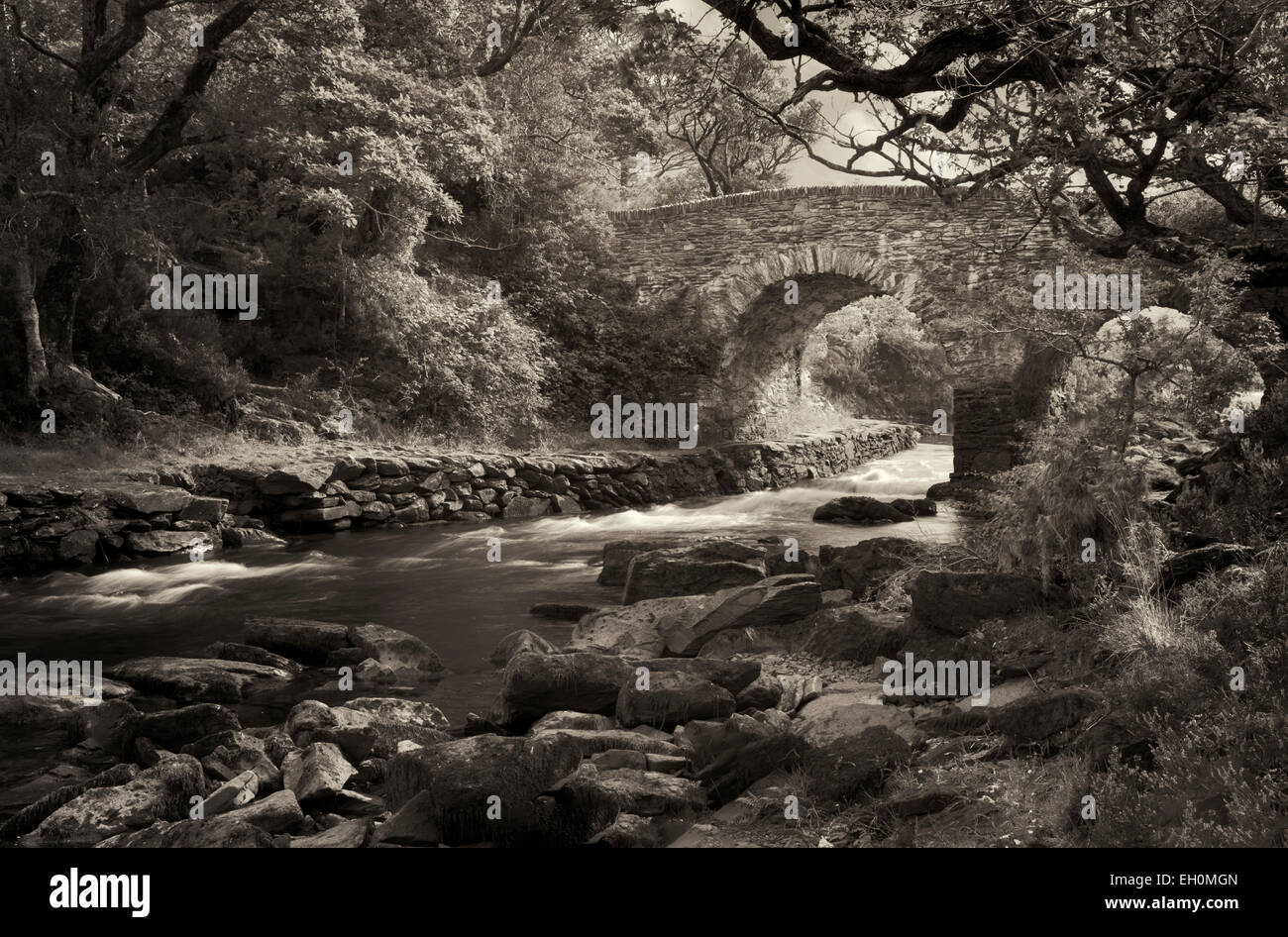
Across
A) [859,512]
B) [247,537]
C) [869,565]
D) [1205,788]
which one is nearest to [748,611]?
[869,565]

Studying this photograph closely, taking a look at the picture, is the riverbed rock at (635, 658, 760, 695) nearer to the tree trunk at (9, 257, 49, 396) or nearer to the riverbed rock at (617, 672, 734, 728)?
the riverbed rock at (617, 672, 734, 728)

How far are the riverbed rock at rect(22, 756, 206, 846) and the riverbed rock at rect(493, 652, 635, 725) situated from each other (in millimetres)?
1728

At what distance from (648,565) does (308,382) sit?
10540mm

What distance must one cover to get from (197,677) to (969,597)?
5.13 meters

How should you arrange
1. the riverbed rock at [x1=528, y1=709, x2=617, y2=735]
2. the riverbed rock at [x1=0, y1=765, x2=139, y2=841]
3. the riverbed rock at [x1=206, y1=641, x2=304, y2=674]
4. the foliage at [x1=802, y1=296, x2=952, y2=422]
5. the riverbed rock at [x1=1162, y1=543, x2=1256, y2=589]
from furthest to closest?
the foliage at [x1=802, y1=296, x2=952, y2=422]
the riverbed rock at [x1=206, y1=641, x2=304, y2=674]
the riverbed rock at [x1=528, y1=709, x2=617, y2=735]
the riverbed rock at [x1=1162, y1=543, x2=1256, y2=589]
the riverbed rock at [x1=0, y1=765, x2=139, y2=841]

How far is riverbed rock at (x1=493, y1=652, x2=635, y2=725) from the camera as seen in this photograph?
593cm

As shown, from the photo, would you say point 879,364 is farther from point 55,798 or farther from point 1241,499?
point 55,798

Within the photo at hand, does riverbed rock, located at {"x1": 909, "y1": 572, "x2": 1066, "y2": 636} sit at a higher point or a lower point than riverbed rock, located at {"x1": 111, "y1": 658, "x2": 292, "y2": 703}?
higher

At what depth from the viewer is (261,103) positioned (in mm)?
14664

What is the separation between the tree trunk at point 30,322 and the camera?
13.3 m

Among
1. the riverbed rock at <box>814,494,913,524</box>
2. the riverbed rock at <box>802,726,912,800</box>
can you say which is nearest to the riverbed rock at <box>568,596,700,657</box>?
the riverbed rock at <box>802,726,912,800</box>

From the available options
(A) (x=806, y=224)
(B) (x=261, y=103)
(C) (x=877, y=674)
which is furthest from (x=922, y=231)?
(C) (x=877, y=674)

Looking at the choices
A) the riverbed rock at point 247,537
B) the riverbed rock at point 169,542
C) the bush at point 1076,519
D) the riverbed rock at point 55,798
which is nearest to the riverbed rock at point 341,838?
the riverbed rock at point 55,798

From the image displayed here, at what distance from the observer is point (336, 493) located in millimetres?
14422
